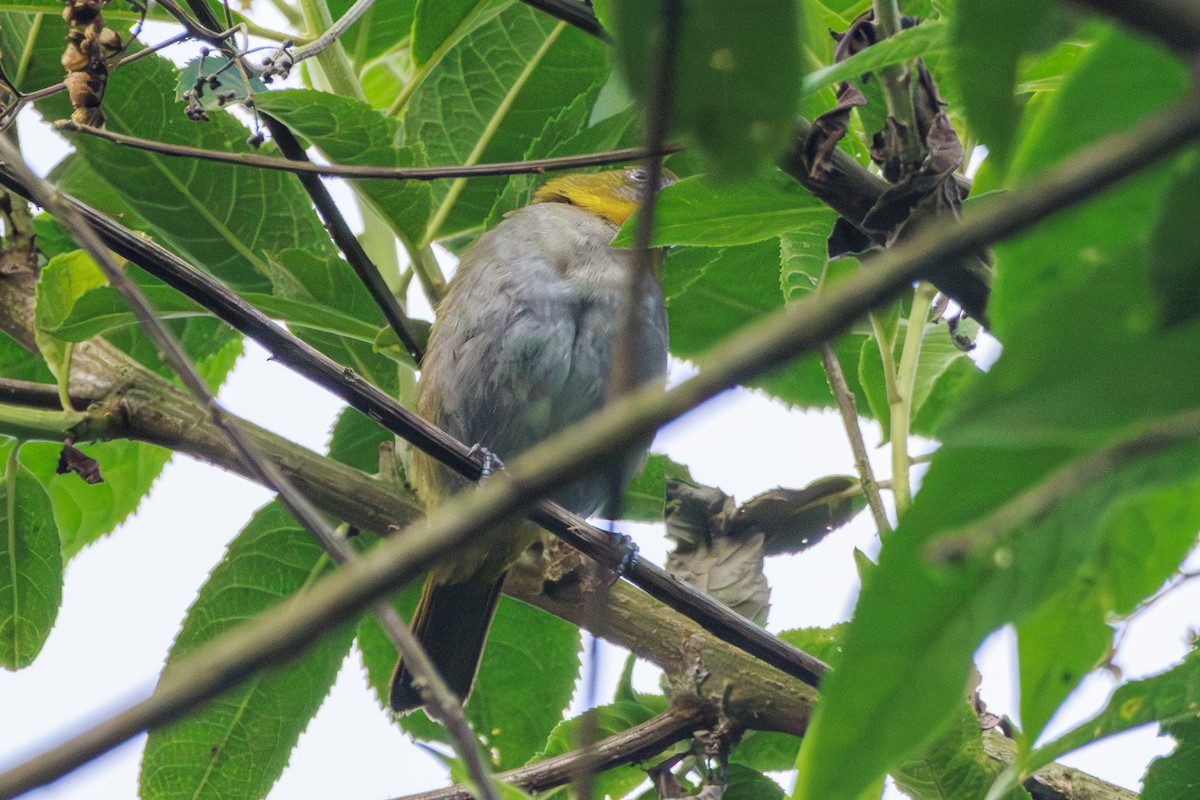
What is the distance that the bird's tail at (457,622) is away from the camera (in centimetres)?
354

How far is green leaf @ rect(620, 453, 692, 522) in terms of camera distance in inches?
127

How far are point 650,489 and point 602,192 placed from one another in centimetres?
164

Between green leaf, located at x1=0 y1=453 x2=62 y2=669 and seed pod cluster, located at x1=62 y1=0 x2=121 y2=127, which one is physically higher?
seed pod cluster, located at x1=62 y1=0 x2=121 y2=127

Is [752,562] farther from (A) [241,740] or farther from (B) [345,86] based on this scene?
(B) [345,86]

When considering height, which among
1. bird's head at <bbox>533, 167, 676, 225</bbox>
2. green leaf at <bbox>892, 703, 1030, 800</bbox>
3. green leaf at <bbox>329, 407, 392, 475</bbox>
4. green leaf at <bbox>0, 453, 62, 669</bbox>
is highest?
bird's head at <bbox>533, 167, 676, 225</bbox>

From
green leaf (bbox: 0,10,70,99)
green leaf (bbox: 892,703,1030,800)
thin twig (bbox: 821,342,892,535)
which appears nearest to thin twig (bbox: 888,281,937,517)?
thin twig (bbox: 821,342,892,535)

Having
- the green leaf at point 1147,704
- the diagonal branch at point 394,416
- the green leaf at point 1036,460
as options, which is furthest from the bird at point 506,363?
the green leaf at point 1036,460

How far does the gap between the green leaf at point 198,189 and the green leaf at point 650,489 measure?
0.97 m

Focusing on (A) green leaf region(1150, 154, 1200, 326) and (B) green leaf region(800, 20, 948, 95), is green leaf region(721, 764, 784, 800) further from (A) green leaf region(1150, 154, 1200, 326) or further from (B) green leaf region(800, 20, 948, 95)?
(A) green leaf region(1150, 154, 1200, 326)

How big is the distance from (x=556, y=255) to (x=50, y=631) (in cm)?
179

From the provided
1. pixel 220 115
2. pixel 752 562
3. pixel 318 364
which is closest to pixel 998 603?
pixel 318 364

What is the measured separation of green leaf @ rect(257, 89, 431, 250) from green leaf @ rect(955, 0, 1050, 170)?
1.92 m

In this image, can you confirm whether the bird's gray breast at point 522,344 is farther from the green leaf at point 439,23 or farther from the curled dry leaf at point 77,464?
the curled dry leaf at point 77,464

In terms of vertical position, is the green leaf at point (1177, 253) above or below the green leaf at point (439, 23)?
below
